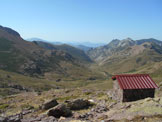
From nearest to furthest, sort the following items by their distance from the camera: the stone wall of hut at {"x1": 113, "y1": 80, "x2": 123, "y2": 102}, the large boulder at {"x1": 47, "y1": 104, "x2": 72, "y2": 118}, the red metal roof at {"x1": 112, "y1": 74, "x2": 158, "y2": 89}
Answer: the large boulder at {"x1": 47, "y1": 104, "x2": 72, "y2": 118}, the red metal roof at {"x1": 112, "y1": 74, "x2": 158, "y2": 89}, the stone wall of hut at {"x1": 113, "y1": 80, "x2": 123, "y2": 102}

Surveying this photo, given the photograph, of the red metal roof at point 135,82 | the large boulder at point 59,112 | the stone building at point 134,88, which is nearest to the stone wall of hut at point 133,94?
the stone building at point 134,88

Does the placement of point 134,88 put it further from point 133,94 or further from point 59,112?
point 59,112

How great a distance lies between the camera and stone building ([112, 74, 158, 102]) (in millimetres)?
25969

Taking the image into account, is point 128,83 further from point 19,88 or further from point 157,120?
point 19,88

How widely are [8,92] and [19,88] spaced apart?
663 inches

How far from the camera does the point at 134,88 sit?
25797 mm

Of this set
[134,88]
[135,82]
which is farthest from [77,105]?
[135,82]

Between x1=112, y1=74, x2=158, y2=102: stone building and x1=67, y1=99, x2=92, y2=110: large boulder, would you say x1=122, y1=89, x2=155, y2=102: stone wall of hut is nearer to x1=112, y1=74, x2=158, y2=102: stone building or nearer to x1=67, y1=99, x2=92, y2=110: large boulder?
x1=112, y1=74, x2=158, y2=102: stone building

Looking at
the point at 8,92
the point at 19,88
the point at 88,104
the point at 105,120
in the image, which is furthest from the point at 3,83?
the point at 105,120

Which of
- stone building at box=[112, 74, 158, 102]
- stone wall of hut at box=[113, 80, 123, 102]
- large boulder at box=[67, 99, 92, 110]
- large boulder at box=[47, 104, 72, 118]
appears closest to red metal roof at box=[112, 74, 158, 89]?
stone building at box=[112, 74, 158, 102]

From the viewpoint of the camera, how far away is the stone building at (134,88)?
25969 mm

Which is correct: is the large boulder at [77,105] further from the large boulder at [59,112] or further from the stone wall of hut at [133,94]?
the stone wall of hut at [133,94]

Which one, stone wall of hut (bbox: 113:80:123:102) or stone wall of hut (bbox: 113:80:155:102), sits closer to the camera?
stone wall of hut (bbox: 113:80:155:102)

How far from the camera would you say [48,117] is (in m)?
20.5
